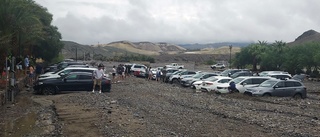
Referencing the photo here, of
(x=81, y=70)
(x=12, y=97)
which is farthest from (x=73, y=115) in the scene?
(x=81, y=70)

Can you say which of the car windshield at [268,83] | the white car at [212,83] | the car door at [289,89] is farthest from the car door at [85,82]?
the car door at [289,89]

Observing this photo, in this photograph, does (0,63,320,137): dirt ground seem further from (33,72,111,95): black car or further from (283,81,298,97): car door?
(283,81,298,97): car door

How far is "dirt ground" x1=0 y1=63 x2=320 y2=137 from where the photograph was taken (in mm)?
12719

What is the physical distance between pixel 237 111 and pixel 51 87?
11.4 meters

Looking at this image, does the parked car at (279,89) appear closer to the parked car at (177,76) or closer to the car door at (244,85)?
the car door at (244,85)

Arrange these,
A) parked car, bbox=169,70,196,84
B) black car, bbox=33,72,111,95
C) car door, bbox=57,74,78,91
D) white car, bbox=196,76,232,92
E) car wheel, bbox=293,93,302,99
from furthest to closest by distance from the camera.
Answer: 1. parked car, bbox=169,70,196,84
2. white car, bbox=196,76,232,92
3. car wheel, bbox=293,93,302,99
4. car door, bbox=57,74,78,91
5. black car, bbox=33,72,111,95

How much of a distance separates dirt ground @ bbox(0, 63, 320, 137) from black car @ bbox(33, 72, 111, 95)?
8.03ft

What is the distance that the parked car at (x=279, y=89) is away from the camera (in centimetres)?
2542

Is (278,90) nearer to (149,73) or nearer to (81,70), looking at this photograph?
(81,70)

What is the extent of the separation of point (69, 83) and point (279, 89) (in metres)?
12.7

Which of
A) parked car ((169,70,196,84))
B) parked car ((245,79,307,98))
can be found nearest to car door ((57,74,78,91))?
parked car ((245,79,307,98))

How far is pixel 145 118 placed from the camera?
15.1 meters

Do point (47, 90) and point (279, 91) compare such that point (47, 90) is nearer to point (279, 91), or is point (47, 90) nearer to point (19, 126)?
point (19, 126)

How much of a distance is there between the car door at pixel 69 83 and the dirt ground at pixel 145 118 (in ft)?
8.45
